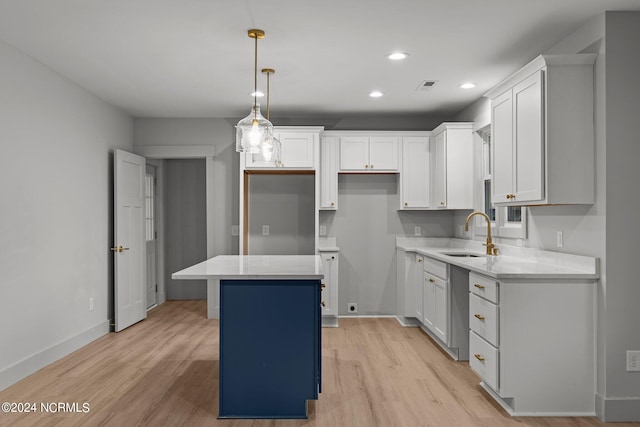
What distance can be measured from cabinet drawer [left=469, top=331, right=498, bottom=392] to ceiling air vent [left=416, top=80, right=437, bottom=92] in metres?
2.34

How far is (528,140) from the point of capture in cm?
313

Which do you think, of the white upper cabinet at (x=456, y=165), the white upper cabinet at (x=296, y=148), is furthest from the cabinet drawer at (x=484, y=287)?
the white upper cabinet at (x=296, y=148)

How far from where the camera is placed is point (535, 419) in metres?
2.83

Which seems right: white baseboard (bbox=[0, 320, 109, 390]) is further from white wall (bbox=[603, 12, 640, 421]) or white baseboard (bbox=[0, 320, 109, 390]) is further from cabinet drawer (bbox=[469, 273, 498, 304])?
white wall (bbox=[603, 12, 640, 421])

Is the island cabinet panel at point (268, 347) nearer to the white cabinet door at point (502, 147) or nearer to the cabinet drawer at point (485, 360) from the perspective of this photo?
the cabinet drawer at point (485, 360)

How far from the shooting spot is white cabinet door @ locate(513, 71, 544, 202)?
118 inches

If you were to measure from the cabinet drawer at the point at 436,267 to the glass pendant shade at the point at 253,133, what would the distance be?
204 centimetres

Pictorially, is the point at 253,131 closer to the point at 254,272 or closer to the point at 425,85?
the point at 254,272

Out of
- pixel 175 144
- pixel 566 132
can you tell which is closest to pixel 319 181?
pixel 175 144

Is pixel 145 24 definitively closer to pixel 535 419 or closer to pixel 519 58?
pixel 519 58

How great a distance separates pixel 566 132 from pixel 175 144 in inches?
176

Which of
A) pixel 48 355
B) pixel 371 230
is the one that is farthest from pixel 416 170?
pixel 48 355

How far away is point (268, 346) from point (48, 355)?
7.37 feet

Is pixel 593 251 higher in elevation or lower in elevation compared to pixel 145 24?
lower
